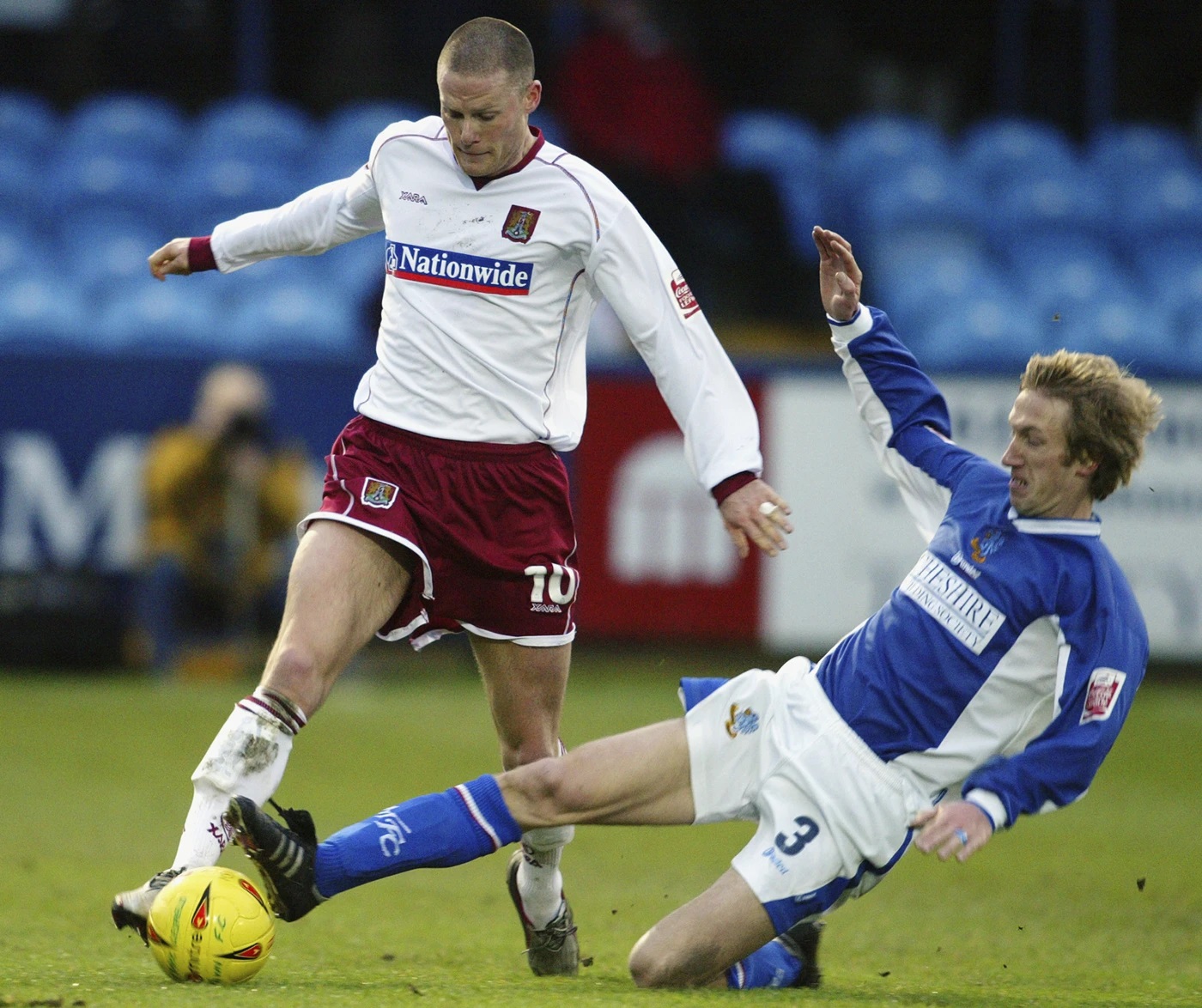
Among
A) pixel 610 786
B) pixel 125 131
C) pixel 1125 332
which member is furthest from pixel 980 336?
pixel 610 786

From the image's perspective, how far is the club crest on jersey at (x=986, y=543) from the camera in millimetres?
4555

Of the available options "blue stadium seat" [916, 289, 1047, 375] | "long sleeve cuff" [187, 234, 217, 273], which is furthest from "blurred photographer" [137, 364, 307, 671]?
"long sleeve cuff" [187, 234, 217, 273]

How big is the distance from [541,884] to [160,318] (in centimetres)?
811

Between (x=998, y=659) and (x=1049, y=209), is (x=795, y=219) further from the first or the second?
(x=998, y=659)

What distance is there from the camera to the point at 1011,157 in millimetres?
14773

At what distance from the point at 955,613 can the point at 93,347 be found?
25.8 feet

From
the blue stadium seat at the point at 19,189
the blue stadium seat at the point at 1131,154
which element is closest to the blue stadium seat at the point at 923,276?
the blue stadium seat at the point at 1131,154

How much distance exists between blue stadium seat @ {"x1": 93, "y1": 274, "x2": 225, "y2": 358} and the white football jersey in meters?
6.88

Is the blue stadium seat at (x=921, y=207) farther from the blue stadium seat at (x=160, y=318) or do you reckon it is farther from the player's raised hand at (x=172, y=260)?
the player's raised hand at (x=172, y=260)

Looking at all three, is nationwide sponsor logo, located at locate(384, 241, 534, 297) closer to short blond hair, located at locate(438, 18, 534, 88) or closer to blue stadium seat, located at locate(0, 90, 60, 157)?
short blond hair, located at locate(438, 18, 534, 88)

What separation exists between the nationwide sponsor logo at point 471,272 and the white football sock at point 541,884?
4.99 feet

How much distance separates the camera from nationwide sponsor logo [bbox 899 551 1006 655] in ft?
14.8

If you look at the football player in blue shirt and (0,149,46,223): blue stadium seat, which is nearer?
the football player in blue shirt

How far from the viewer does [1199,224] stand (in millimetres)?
14664
